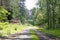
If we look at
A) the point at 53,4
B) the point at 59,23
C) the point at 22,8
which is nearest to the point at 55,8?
the point at 53,4

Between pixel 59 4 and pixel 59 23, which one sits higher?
pixel 59 4

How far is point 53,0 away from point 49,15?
5.68m

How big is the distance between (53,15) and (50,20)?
A: 6.83 feet

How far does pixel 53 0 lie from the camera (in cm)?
6288

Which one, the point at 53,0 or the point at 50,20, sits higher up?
the point at 53,0

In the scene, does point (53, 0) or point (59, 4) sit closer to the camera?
point (59, 4)

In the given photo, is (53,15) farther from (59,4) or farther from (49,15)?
(59,4)

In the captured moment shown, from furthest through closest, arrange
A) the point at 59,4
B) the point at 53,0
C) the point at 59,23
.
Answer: the point at 59,23
the point at 53,0
the point at 59,4

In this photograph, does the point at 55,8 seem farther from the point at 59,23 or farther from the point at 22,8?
the point at 22,8

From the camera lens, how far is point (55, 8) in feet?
205

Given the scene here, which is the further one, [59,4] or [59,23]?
[59,23]

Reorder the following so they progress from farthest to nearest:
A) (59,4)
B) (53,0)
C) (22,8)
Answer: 1. (22,8)
2. (53,0)
3. (59,4)

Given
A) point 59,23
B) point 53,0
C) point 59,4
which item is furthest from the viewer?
point 59,23

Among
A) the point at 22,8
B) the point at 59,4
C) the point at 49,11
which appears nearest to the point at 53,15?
the point at 49,11
